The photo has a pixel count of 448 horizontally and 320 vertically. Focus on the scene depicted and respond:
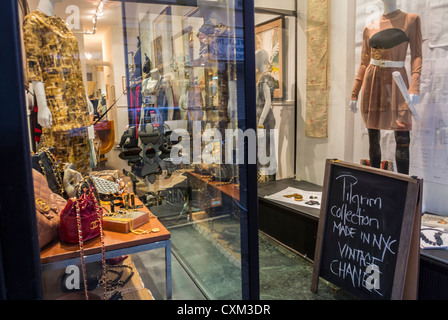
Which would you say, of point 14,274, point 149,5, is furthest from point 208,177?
point 14,274

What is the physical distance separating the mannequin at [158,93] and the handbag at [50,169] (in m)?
0.47

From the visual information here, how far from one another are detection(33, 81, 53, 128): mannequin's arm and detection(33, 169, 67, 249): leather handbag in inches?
7.9

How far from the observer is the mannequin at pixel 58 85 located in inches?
53.2

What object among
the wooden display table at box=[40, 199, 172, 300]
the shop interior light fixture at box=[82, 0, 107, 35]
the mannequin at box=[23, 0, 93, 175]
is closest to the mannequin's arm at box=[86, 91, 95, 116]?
the mannequin at box=[23, 0, 93, 175]

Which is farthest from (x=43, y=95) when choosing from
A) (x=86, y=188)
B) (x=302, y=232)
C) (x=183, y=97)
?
(x=302, y=232)

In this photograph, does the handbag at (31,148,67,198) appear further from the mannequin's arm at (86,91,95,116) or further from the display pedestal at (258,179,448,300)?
the display pedestal at (258,179,448,300)

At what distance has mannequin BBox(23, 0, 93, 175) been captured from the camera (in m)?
1.35

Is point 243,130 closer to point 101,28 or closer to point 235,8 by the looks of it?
point 235,8

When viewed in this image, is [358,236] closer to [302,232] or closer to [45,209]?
[302,232]

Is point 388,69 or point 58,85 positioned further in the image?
point 388,69

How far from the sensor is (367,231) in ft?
6.49

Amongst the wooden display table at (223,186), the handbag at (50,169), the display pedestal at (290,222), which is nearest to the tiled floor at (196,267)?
the wooden display table at (223,186)

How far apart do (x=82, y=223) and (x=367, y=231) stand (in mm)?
1478

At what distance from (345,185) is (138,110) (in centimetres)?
128
